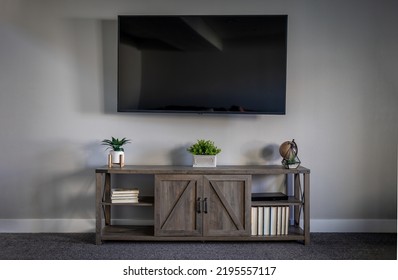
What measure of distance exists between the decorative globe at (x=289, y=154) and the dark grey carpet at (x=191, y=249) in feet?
2.01

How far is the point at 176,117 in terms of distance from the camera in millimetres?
3168

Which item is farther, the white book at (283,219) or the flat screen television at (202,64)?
the flat screen television at (202,64)

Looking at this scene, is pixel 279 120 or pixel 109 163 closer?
pixel 109 163

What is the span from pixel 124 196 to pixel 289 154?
4.35 ft

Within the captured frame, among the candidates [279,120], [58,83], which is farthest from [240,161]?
[58,83]

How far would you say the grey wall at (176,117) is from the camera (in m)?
3.14

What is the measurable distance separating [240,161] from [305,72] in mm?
945

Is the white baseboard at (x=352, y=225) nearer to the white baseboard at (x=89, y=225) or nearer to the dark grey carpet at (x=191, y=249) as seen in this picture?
the white baseboard at (x=89, y=225)

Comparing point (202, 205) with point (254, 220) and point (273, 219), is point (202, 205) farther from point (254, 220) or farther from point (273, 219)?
point (273, 219)

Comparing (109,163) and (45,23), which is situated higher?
(45,23)

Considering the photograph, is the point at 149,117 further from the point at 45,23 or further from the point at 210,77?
the point at 45,23

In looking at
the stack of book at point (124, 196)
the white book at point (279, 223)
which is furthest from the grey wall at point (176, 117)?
the white book at point (279, 223)

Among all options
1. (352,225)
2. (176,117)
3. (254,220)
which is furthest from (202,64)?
(352,225)

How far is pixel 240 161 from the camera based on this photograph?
10.4 ft
